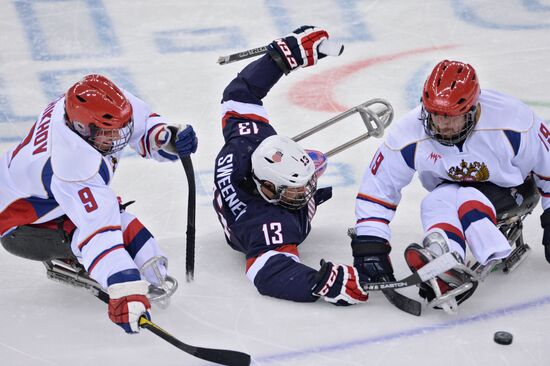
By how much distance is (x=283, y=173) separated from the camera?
5082 millimetres

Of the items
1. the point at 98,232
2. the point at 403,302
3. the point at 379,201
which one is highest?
the point at 98,232

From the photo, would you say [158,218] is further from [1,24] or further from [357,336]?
[1,24]

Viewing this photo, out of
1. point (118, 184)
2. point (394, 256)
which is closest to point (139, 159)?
point (118, 184)

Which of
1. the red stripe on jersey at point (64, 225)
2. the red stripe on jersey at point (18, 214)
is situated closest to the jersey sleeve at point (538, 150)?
the red stripe on jersey at point (64, 225)

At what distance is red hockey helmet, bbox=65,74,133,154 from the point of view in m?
4.65

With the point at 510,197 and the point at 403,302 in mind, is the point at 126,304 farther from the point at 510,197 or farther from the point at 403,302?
the point at 510,197

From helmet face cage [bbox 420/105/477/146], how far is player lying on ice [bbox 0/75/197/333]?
48.9 inches

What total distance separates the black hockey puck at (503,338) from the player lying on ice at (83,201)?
4.56 ft

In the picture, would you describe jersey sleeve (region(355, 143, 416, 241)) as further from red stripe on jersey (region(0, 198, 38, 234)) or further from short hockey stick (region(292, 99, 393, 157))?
red stripe on jersey (region(0, 198, 38, 234))

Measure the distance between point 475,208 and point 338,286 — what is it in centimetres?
66

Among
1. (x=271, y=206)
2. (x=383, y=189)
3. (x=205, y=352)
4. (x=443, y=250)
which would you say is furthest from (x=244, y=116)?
(x=205, y=352)

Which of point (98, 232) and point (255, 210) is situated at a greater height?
point (98, 232)

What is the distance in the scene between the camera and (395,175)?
16.6 feet

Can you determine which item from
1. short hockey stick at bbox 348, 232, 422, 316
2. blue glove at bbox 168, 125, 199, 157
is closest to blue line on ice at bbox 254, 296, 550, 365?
short hockey stick at bbox 348, 232, 422, 316
